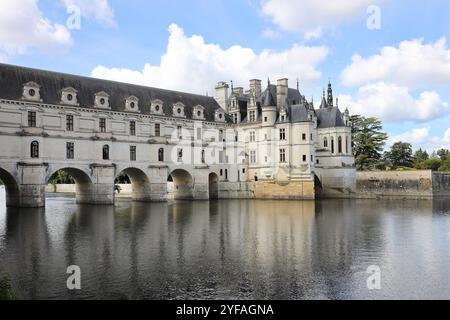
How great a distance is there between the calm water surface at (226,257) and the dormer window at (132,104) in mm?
18451

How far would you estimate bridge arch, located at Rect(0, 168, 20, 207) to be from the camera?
39219 mm

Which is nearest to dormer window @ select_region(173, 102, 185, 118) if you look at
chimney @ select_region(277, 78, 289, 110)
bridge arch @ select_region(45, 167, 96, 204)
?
chimney @ select_region(277, 78, 289, 110)

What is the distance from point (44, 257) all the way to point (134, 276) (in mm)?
4881

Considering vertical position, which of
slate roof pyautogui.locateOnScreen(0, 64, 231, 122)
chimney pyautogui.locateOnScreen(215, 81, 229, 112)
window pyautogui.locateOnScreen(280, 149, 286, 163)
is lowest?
window pyautogui.locateOnScreen(280, 149, 286, 163)

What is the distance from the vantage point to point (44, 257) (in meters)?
18.2

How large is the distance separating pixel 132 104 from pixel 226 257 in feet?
107

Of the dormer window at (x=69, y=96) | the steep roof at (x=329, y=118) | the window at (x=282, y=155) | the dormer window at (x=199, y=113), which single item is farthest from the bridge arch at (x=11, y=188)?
the steep roof at (x=329, y=118)

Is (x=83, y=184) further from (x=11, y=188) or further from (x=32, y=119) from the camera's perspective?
(x=32, y=119)

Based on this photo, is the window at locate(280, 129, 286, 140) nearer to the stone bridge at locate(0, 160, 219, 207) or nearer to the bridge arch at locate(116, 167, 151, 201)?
the stone bridge at locate(0, 160, 219, 207)

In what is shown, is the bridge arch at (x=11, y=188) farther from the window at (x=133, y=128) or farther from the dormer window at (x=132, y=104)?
the dormer window at (x=132, y=104)

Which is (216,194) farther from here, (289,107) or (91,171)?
(91,171)

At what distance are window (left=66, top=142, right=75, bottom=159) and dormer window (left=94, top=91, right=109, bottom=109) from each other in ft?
14.4

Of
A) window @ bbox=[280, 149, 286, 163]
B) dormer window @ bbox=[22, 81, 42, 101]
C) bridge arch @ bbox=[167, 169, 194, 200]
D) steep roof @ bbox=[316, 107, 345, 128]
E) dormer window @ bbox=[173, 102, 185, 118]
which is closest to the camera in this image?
dormer window @ bbox=[22, 81, 42, 101]

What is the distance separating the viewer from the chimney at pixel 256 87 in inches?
2371
